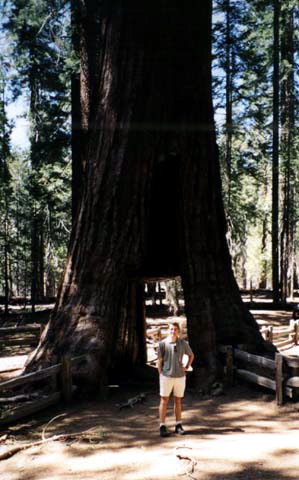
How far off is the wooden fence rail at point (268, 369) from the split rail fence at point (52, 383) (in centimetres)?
282

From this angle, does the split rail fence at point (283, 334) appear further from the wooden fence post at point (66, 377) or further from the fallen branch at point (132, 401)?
the wooden fence post at point (66, 377)

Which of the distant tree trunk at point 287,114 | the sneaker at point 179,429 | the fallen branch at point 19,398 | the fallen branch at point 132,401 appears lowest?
the fallen branch at point 132,401

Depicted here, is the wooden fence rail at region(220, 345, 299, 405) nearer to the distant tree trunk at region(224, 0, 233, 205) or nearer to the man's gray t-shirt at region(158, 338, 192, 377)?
the man's gray t-shirt at region(158, 338, 192, 377)

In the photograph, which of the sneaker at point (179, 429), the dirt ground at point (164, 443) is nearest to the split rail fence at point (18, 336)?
the dirt ground at point (164, 443)

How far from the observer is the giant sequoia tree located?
29.2 feet

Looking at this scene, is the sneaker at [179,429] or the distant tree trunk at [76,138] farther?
the distant tree trunk at [76,138]

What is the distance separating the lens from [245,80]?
89.4 ft

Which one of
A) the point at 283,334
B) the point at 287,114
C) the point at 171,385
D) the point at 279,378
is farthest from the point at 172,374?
the point at 287,114

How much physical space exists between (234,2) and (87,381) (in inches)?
877

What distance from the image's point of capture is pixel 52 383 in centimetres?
779

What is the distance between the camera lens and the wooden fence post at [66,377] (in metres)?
7.80

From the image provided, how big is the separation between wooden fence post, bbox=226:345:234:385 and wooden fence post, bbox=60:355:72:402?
297 cm

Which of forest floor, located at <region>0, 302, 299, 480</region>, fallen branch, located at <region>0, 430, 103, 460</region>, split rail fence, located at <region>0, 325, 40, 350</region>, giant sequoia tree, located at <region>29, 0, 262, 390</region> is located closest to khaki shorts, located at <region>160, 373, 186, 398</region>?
forest floor, located at <region>0, 302, 299, 480</region>

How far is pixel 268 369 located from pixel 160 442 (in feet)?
10.8
